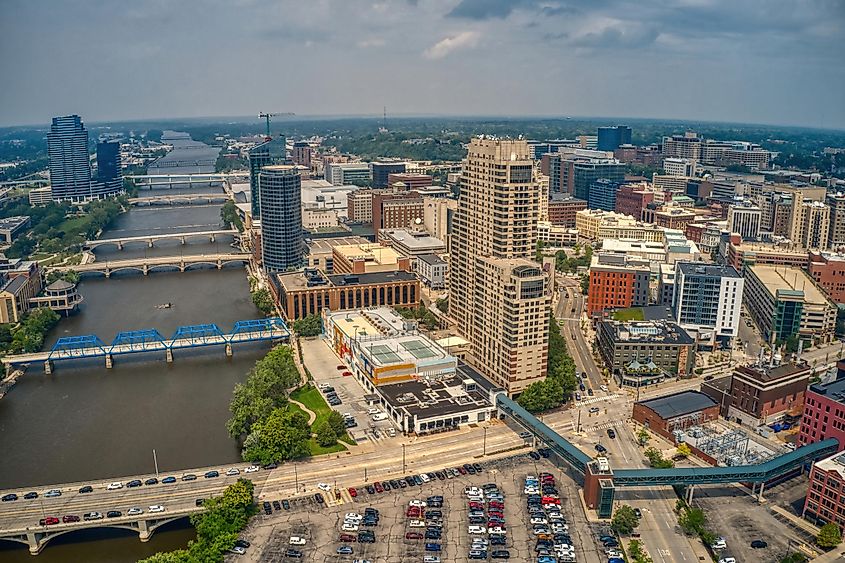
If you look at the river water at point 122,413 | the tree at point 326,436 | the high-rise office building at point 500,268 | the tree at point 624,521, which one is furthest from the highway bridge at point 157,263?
the tree at point 624,521

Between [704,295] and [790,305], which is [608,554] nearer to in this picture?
[704,295]

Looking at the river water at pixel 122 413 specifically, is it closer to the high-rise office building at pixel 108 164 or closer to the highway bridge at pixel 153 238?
the highway bridge at pixel 153 238

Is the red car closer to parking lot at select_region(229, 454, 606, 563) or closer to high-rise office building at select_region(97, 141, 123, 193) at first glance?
parking lot at select_region(229, 454, 606, 563)

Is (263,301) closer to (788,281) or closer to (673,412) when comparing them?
(673,412)

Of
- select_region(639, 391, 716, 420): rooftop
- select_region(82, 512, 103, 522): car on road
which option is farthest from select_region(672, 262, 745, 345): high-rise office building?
select_region(82, 512, 103, 522): car on road

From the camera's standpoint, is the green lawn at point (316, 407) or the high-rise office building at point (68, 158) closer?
the green lawn at point (316, 407)
